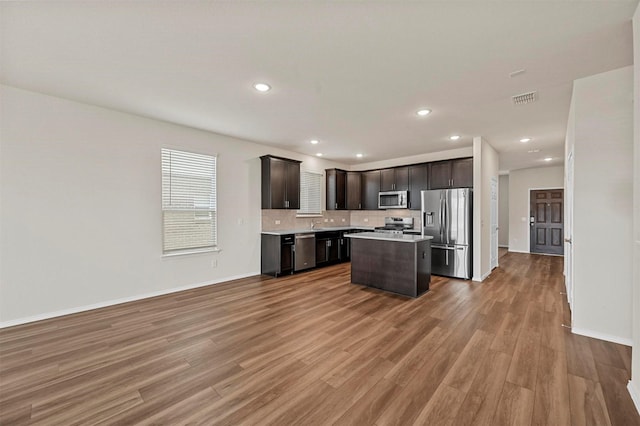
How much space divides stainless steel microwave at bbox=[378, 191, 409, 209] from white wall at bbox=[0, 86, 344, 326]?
14.7ft

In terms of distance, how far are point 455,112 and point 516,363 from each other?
3.17 m

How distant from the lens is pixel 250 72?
2762 mm

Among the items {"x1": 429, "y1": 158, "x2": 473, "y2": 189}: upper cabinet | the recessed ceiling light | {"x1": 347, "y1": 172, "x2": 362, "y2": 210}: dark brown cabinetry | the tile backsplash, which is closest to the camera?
the recessed ceiling light

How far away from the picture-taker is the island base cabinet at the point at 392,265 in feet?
13.7

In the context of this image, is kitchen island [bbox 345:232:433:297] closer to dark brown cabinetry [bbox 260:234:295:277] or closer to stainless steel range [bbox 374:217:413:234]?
dark brown cabinetry [bbox 260:234:295:277]

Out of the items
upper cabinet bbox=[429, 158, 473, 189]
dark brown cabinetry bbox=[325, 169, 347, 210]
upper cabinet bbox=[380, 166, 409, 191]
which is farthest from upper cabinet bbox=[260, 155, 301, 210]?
upper cabinet bbox=[429, 158, 473, 189]

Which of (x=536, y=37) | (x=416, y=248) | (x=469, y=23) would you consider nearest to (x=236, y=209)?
(x=416, y=248)

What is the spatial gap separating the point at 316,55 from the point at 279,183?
3.49 meters

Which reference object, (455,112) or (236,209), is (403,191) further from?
(236,209)

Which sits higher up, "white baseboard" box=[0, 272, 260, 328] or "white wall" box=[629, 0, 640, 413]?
"white wall" box=[629, 0, 640, 413]

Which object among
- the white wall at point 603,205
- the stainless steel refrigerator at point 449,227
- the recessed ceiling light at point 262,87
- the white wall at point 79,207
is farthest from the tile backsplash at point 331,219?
the white wall at point 603,205

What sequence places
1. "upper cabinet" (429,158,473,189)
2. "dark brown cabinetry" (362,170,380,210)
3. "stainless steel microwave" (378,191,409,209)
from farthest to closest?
"dark brown cabinetry" (362,170,380,210)
"stainless steel microwave" (378,191,409,209)
"upper cabinet" (429,158,473,189)

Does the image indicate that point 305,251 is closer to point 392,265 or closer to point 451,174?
point 392,265

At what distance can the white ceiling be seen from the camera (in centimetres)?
194
